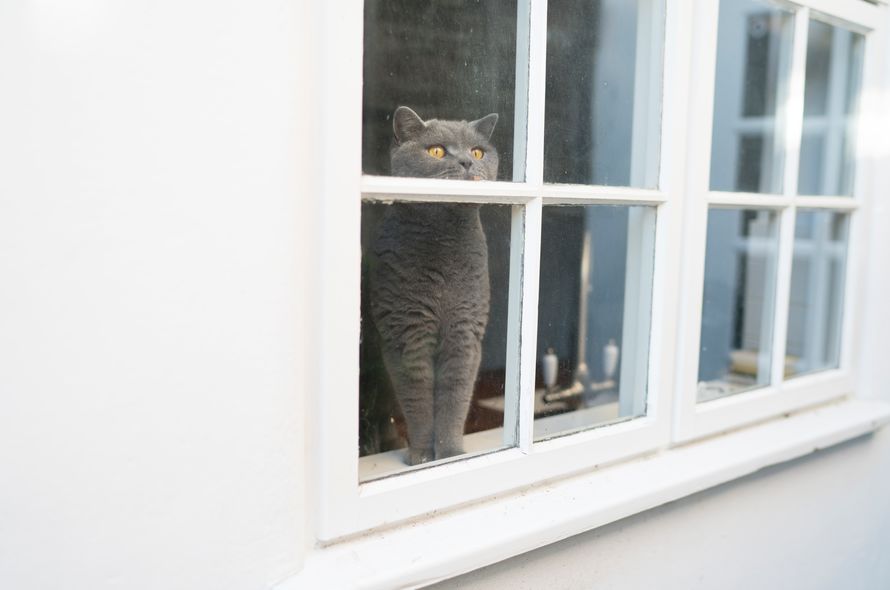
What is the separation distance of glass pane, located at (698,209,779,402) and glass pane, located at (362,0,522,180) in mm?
862

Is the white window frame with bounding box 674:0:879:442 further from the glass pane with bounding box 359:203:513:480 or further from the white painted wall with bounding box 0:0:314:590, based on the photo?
the white painted wall with bounding box 0:0:314:590

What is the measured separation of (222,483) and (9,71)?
1.55ft

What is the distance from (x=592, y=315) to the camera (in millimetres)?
1469

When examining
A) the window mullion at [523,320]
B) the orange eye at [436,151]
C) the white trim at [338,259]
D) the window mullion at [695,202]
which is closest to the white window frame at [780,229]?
the window mullion at [695,202]

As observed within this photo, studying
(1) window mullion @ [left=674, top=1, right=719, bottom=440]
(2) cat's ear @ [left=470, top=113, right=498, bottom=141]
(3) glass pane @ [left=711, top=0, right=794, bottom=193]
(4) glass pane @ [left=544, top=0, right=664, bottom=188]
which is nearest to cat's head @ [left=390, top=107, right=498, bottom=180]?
(2) cat's ear @ [left=470, top=113, right=498, bottom=141]

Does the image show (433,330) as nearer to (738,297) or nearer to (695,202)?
(695,202)

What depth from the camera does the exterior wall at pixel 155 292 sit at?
2.21 ft

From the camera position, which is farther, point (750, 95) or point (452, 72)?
point (750, 95)

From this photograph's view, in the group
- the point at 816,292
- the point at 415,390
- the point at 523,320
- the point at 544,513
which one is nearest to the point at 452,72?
the point at 523,320

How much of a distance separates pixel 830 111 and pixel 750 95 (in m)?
0.23

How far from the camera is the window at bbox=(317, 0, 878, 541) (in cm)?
97

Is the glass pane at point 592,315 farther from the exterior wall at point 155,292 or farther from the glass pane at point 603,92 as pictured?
the exterior wall at point 155,292

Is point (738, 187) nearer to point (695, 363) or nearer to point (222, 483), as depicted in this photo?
point (695, 363)

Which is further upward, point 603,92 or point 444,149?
point 603,92
